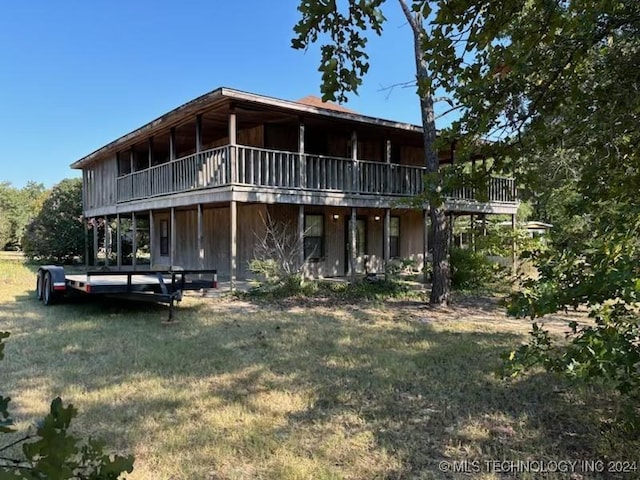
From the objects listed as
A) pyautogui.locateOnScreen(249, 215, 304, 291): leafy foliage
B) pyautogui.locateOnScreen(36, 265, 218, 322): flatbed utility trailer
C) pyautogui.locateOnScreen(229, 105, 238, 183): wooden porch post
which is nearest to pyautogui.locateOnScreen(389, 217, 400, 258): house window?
pyautogui.locateOnScreen(249, 215, 304, 291): leafy foliage

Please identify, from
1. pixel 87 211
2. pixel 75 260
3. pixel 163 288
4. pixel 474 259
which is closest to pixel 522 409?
pixel 163 288

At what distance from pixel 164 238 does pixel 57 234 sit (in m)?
6.90

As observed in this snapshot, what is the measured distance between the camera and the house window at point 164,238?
20934 millimetres

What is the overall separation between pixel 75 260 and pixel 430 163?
69.2 ft

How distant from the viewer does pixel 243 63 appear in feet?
72.9

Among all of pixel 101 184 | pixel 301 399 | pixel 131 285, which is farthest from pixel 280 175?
pixel 101 184

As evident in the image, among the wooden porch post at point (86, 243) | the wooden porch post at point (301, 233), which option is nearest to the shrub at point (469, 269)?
the wooden porch post at point (301, 233)

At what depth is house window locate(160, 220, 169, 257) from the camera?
20934 millimetres

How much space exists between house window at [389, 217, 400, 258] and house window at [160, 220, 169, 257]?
967 cm

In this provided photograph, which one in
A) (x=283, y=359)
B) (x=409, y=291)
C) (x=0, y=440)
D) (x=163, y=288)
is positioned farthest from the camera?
(x=409, y=291)

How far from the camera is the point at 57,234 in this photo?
24000mm

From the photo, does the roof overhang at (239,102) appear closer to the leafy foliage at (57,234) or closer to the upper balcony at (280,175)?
the upper balcony at (280,175)

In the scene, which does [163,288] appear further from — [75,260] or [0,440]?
[75,260]

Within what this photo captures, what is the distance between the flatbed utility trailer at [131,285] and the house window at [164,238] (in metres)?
10.8
